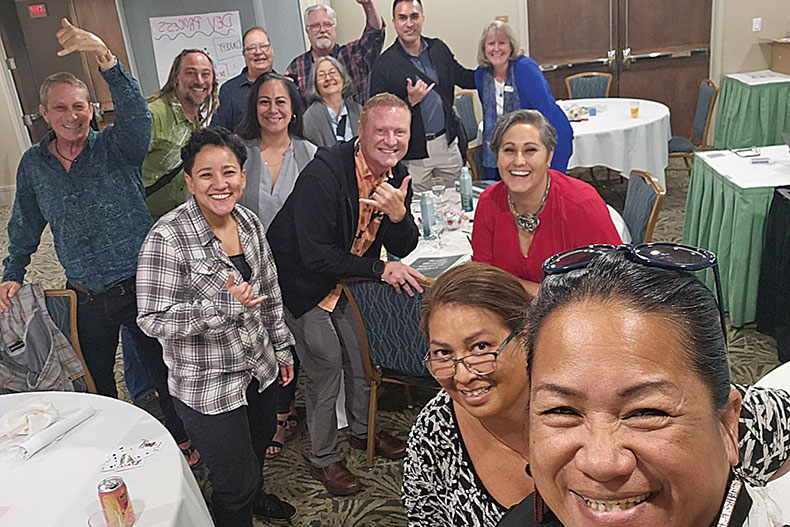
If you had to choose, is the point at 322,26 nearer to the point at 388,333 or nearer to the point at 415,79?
the point at 415,79

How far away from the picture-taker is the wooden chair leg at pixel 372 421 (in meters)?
2.85

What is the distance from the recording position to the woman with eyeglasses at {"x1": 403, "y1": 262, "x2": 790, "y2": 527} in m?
1.46

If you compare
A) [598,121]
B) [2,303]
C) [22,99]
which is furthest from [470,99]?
[22,99]

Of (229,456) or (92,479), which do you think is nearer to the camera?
(92,479)

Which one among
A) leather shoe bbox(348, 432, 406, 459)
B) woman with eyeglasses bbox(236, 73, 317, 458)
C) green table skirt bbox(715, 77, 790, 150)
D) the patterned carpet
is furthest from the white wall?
green table skirt bbox(715, 77, 790, 150)

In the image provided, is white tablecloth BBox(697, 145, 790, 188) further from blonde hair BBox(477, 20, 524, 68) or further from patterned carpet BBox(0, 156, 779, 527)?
blonde hair BBox(477, 20, 524, 68)

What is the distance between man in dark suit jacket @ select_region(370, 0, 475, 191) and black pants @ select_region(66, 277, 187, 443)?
189 centimetres

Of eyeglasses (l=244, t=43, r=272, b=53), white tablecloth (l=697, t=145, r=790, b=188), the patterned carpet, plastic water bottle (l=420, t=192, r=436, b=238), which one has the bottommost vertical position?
the patterned carpet

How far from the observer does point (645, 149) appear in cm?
533

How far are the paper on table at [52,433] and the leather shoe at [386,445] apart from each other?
51.9 inches

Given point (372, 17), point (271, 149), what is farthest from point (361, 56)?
point (271, 149)

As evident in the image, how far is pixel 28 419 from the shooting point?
1963 millimetres

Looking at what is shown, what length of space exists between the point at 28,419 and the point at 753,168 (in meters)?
3.69

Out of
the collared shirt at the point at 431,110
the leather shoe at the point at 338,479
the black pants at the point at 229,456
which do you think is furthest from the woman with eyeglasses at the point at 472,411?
the collared shirt at the point at 431,110
